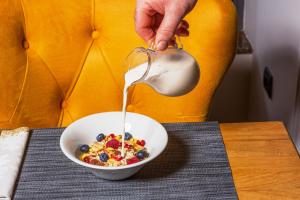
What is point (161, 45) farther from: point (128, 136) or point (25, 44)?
point (25, 44)

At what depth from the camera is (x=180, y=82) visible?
0.92 m

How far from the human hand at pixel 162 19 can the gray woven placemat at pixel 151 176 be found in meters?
0.24

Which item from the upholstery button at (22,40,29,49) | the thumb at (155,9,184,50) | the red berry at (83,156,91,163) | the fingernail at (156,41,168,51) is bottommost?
the red berry at (83,156,91,163)

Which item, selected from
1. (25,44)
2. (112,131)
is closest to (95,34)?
(25,44)

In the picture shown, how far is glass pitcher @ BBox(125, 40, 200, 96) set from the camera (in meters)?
0.89

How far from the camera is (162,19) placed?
1.10 meters

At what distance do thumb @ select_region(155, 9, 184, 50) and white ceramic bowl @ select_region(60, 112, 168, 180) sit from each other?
20cm

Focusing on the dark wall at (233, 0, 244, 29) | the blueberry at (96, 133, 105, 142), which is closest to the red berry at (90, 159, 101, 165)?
the blueberry at (96, 133, 105, 142)

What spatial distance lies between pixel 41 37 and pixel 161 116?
41 centimetres

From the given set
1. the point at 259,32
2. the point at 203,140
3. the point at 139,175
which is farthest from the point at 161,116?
the point at 259,32

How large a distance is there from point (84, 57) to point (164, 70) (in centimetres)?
49

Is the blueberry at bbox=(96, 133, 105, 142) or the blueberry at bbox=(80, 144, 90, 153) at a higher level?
the blueberry at bbox=(80, 144, 90, 153)

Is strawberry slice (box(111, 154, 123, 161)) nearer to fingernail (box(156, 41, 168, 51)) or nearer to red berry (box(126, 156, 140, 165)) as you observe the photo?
red berry (box(126, 156, 140, 165))

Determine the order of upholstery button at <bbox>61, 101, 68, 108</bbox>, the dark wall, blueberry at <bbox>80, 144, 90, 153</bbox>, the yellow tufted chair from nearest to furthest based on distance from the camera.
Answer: blueberry at <bbox>80, 144, 90, 153</bbox> → the yellow tufted chair → upholstery button at <bbox>61, 101, 68, 108</bbox> → the dark wall
